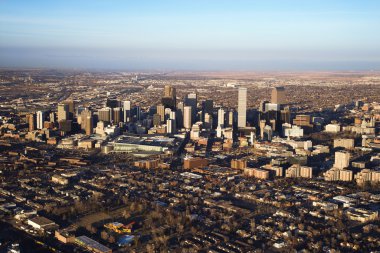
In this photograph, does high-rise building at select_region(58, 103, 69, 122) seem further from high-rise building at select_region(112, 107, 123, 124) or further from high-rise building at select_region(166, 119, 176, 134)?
high-rise building at select_region(166, 119, 176, 134)

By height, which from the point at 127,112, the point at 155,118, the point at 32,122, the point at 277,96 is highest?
the point at 277,96

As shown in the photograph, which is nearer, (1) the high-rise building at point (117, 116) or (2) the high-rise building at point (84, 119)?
(2) the high-rise building at point (84, 119)

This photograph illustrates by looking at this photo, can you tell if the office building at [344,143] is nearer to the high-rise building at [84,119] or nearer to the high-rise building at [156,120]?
the high-rise building at [156,120]

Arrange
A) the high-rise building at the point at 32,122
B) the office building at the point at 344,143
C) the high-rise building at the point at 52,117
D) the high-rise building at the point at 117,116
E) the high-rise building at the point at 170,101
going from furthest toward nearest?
the high-rise building at the point at 170,101
the high-rise building at the point at 117,116
the high-rise building at the point at 52,117
the high-rise building at the point at 32,122
the office building at the point at 344,143

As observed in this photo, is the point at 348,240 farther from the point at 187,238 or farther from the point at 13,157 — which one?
the point at 13,157

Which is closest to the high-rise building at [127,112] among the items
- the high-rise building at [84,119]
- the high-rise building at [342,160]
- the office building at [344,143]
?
the high-rise building at [84,119]

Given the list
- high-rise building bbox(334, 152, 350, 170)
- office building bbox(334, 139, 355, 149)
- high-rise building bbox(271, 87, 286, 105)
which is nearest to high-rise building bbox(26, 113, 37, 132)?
office building bbox(334, 139, 355, 149)

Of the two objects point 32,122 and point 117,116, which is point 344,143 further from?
point 32,122

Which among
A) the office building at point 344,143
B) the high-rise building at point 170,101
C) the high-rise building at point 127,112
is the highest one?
the high-rise building at point 170,101

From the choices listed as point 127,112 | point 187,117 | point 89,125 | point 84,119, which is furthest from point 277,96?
point 89,125

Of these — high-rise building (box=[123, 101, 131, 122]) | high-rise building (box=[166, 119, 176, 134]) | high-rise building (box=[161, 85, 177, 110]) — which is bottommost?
high-rise building (box=[166, 119, 176, 134])

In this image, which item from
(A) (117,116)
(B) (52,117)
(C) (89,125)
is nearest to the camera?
(C) (89,125)
